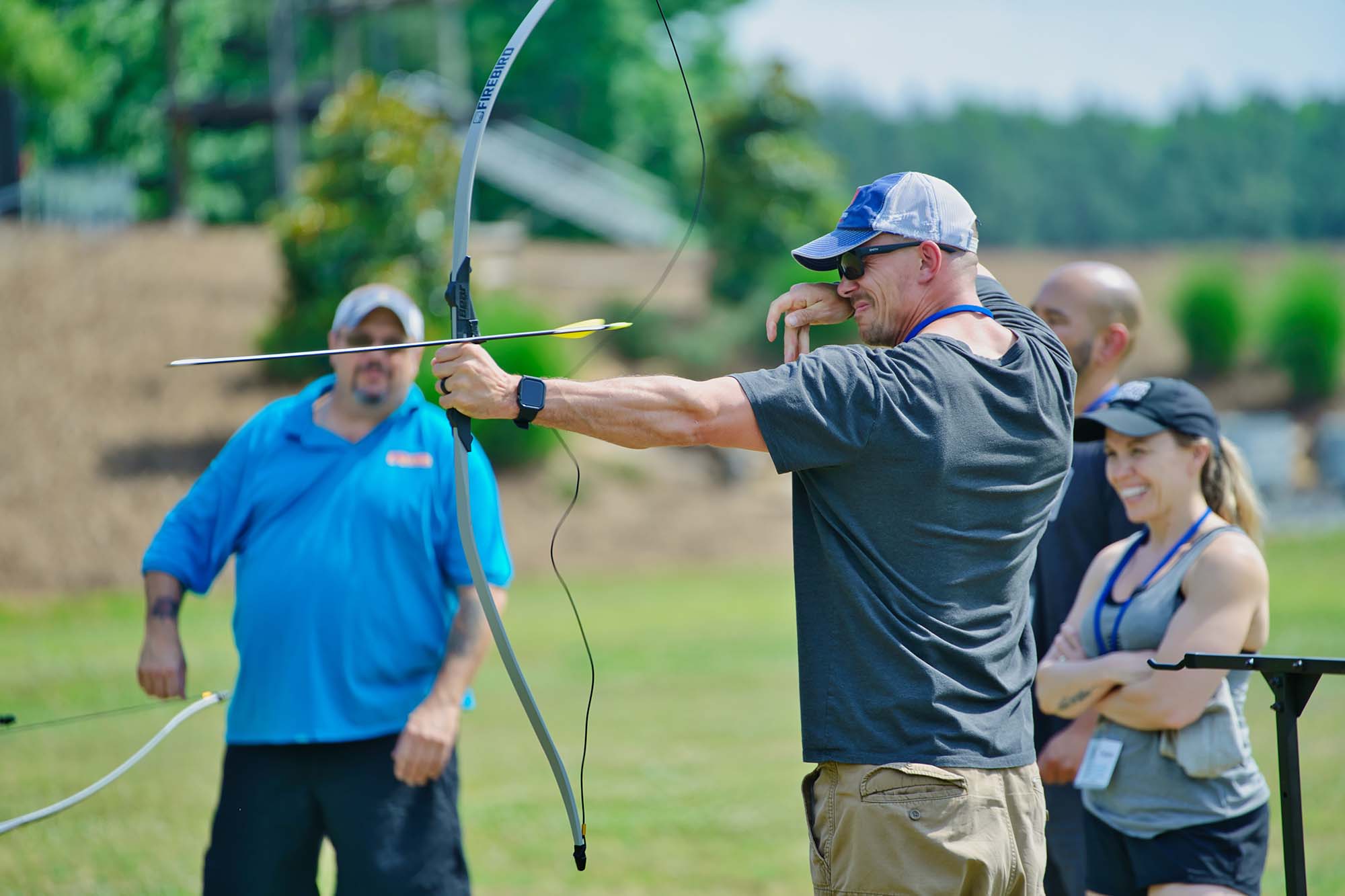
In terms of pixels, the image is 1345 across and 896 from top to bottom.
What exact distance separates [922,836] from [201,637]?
461 inches

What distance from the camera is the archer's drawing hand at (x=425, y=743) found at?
12.9 ft

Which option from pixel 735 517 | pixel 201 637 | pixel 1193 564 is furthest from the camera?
pixel 735 517

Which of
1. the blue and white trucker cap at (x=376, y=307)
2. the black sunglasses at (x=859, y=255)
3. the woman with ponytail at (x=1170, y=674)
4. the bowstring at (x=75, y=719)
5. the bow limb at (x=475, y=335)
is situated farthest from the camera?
the blue and white trucker cap at (x=376, y=307)

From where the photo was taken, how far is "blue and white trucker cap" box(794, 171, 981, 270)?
9.46ft

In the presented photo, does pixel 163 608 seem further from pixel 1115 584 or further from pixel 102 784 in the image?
pixel 1115 584

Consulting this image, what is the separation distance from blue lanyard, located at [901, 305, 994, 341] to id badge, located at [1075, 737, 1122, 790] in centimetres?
132

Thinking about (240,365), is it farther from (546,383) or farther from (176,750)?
(546,383)

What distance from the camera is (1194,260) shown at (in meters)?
32.3

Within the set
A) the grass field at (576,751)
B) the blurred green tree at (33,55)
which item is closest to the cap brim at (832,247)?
the grass field at (576,751)

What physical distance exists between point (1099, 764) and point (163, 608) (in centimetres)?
279

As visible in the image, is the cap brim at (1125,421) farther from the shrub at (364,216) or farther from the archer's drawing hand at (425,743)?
the shrub at (364,216)

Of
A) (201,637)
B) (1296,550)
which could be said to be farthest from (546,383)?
(1296,550)

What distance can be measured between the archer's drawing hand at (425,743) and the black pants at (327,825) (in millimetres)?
70

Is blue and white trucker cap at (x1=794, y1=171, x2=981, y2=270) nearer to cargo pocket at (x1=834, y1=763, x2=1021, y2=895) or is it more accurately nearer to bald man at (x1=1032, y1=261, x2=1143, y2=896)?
cargo pocket at (x1=834, y1=763, x2=1021, y2=895)
